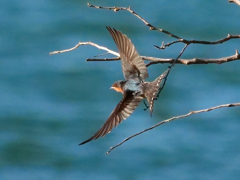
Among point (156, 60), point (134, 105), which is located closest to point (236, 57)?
point (156, 60)

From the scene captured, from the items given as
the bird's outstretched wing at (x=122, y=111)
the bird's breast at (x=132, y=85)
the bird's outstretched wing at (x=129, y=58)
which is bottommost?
the bird's outstretched wing at (x=122, y=111)

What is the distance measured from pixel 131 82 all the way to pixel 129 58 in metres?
0.14

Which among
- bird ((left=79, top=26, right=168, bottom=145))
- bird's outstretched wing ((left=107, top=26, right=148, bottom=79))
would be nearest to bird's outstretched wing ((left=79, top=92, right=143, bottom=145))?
bird ((left=79, top=26, right=168, bottom=145))

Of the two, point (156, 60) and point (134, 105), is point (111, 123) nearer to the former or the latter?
point (134, 105)

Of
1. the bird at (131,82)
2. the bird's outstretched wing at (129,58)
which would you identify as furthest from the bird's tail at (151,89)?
the bird's outstretched wing at (129,58)

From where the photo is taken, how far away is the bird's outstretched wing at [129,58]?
8.09 ft

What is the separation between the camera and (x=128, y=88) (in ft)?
8.04

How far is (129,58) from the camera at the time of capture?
251cm

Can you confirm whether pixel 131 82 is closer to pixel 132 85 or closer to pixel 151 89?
pixel 132 85

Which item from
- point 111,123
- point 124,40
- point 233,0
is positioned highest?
point 233,0

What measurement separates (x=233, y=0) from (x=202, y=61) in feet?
1.03

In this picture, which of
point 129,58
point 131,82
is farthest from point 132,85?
point 129,58

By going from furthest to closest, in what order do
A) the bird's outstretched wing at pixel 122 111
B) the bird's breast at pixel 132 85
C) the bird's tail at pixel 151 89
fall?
the bird's breast at pixel 132 85
the bird's tail at pixel 151 89
the bird's outstretched wing at pixel 122 111

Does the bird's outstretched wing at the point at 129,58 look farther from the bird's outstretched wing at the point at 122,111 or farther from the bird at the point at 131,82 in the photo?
the bird's outstretched wing at the point at 122,111
